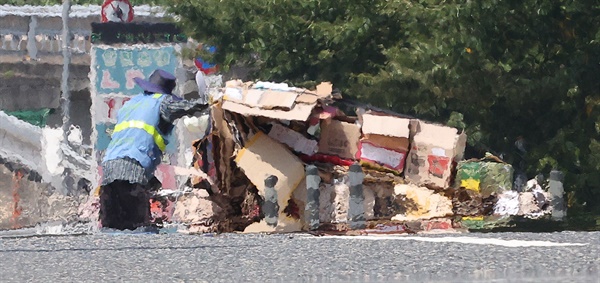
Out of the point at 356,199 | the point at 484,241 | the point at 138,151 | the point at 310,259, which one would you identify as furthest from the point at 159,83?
the point at 310,259

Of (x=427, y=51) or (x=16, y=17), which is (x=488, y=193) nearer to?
(x=427, y=51)

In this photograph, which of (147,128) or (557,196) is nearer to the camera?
(147,128)

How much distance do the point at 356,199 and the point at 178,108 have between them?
6.54 ft

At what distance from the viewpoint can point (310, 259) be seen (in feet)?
37.3

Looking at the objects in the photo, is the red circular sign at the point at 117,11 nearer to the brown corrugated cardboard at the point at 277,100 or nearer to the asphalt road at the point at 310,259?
the brown corrugated cardboard at the point at 277,100

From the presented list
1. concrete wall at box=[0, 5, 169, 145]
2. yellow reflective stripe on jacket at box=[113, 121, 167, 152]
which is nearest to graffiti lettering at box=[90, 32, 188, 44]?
concrete wall at box=[0, 5, 169, 145]

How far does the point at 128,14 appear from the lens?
133 feet

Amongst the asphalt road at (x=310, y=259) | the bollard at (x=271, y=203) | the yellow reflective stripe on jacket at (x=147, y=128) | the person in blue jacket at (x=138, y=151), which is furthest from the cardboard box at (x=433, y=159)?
the yellow reflective stripe on jacket at (x=147, y=128)

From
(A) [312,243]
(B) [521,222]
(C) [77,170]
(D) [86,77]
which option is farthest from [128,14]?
(A) [312,243]

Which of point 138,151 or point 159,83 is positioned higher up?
point 159,83

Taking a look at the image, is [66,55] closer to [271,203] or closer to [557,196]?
[557,196]

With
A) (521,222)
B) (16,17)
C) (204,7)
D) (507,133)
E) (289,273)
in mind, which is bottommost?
(289,273)

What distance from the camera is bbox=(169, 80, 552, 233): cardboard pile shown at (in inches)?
632

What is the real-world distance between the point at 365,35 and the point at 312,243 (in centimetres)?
1430
